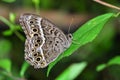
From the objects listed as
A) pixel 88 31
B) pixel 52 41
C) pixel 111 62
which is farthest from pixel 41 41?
pixel 111 62

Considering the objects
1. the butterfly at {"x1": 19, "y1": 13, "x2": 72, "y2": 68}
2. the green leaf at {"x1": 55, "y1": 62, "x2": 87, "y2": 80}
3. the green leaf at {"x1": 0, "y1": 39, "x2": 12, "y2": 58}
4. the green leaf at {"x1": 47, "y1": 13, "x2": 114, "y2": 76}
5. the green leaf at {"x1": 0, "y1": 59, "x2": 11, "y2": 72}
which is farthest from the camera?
the green leaf at {"x1": 0, "y1": 39, "x2": 12, "y2": 58}

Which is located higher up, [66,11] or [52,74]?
[66,11]

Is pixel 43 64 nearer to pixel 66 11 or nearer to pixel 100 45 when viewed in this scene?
pixel 100 45

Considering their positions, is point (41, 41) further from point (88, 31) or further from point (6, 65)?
point (6, 65)

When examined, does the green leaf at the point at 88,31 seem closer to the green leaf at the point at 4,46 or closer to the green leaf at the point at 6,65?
the green leaf at the point at 6,65

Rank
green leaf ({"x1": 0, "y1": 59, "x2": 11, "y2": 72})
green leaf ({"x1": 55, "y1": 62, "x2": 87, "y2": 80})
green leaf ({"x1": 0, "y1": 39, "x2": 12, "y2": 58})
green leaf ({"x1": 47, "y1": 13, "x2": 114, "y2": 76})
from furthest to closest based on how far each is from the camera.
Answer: green leaf ({"x1": 0, "y1": 39, "x2": 12, "y2": 58}) → green leaf ({"x1": 0, "y1": 59, "x2": 11, "y2": 72}) → green leaf ({"x1": 55, "y1": 62, "x2": 87, "y2": 80}) → green leaf ({"x1": 47, "y1": 13, "x2": 114, "y2": 76})

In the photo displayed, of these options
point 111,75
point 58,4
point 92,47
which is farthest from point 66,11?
point 111,75

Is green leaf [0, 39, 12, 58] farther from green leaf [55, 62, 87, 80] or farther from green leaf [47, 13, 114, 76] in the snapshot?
green leaf [47, 13, 114, 76]

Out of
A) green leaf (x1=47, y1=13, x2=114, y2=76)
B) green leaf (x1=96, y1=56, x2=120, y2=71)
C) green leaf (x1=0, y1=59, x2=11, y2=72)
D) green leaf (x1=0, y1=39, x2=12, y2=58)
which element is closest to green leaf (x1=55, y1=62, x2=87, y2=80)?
green leaf (x1=96, y1=56, x2=120, y2=71)

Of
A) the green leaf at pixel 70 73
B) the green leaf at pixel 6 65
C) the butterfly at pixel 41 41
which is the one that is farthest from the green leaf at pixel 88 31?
the green leaf at pixel 6 65
